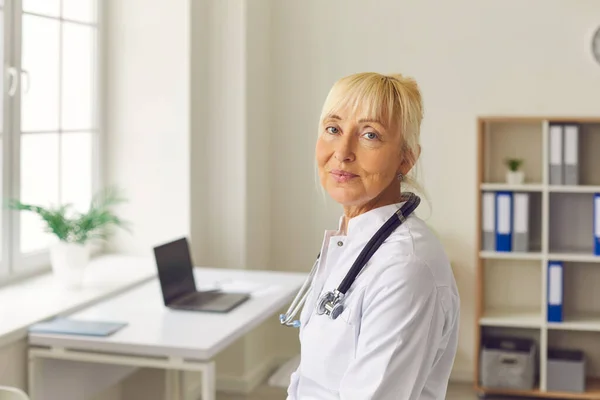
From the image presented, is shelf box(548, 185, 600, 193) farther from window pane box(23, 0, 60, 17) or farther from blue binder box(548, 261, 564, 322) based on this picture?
window pane box(23, 0, 60, 17)

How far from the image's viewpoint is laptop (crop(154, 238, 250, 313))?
3227mm

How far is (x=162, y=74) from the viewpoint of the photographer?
4.17m

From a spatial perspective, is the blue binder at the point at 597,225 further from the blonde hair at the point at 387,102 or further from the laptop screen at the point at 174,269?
the blonde hair at the point at 387,102

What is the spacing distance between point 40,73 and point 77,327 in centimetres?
126

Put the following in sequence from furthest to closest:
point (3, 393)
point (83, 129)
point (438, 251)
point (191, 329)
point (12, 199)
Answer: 1. point (83, 129)
2. point (12, 199)
3. point (191, 329)
4. point (3, 393)
5. point (438, 251)

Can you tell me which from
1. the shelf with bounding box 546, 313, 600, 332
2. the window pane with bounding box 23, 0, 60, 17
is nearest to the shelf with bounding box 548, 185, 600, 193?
the shelf with bounding box 546, 313, 600, 332

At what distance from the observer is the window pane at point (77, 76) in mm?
3928

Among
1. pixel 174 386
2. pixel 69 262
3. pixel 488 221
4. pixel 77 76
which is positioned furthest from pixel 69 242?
pixel 488 221

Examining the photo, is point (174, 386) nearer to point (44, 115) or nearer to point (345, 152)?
point (44, 115)

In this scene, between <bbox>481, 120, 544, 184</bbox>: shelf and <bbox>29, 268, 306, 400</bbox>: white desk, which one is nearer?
<bbox>29, 268, 306, 400</bbox>: white desk

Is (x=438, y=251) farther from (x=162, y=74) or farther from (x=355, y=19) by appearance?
(x=355, y=19)

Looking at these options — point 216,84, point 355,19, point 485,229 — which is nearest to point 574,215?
point 485,229

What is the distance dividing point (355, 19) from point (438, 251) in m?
3.55

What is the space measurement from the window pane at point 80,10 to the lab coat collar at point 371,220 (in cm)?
282
